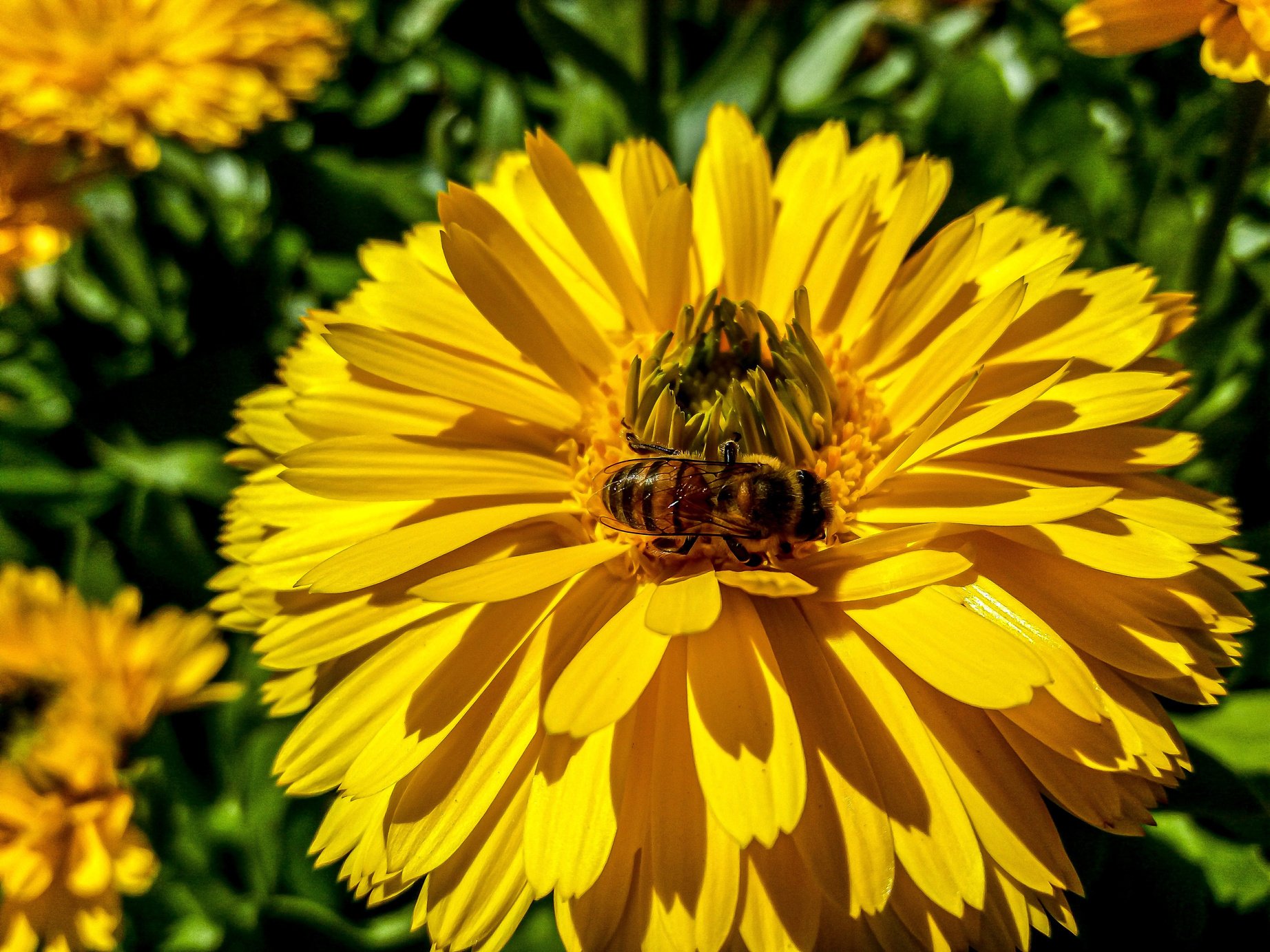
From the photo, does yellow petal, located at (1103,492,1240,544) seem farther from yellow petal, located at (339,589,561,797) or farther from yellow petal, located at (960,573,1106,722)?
yellow petal, located at (339,589,561,797)

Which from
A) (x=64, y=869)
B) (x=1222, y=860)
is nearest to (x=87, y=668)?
(x=64, y=869)

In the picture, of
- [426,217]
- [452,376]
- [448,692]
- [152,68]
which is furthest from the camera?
[426,217]

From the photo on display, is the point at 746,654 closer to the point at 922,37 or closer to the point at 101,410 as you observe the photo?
the point at 101,410

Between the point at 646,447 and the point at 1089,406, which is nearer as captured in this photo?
the point at 1089,406

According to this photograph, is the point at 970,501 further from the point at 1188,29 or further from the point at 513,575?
the point at 1188,29

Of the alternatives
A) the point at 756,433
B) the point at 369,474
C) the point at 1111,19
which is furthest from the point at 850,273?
the point at 369,474

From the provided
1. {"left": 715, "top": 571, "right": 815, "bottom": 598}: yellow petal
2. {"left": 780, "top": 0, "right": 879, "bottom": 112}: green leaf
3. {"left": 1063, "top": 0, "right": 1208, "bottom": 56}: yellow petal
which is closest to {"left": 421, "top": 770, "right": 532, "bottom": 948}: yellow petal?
{"left": 715, "top": 571, "right": 815, "bottom": 598}: yellow petal
